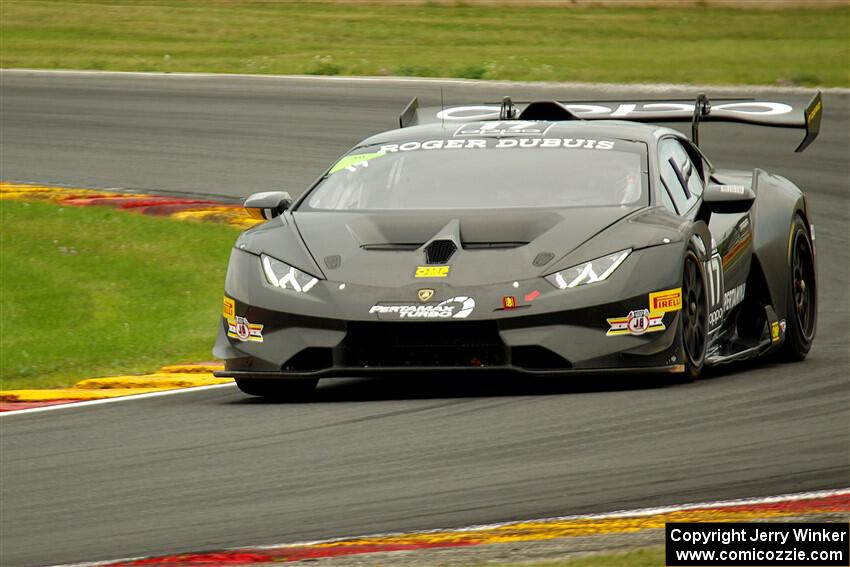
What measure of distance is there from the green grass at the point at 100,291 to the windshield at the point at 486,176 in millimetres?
2243

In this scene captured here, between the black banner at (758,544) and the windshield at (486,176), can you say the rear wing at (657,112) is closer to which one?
the windshield at (486,176)

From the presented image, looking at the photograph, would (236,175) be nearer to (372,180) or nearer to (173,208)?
(173,208)

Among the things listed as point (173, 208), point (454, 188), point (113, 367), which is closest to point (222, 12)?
point (173, 208)

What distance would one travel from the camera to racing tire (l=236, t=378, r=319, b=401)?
787 centimetres

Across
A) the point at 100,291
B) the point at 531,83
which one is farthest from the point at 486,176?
the point at 531,83

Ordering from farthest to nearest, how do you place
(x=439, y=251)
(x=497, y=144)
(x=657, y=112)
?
(x=657, y=112), (x=497, y=144), (x=439, y=251)

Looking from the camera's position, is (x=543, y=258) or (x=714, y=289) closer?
(x=543, y=258)

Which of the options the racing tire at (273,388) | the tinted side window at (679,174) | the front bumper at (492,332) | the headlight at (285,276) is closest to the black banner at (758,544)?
the front bumper at (492,332)

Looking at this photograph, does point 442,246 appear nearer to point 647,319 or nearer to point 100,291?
point 647,319

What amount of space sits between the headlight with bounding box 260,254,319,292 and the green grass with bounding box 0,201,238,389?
251 cm

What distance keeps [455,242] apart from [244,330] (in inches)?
41.7

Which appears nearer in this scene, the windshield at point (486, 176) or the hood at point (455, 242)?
the hood at point (455, 242)

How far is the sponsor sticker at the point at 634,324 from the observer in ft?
23.3

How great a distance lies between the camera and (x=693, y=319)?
752 cm
